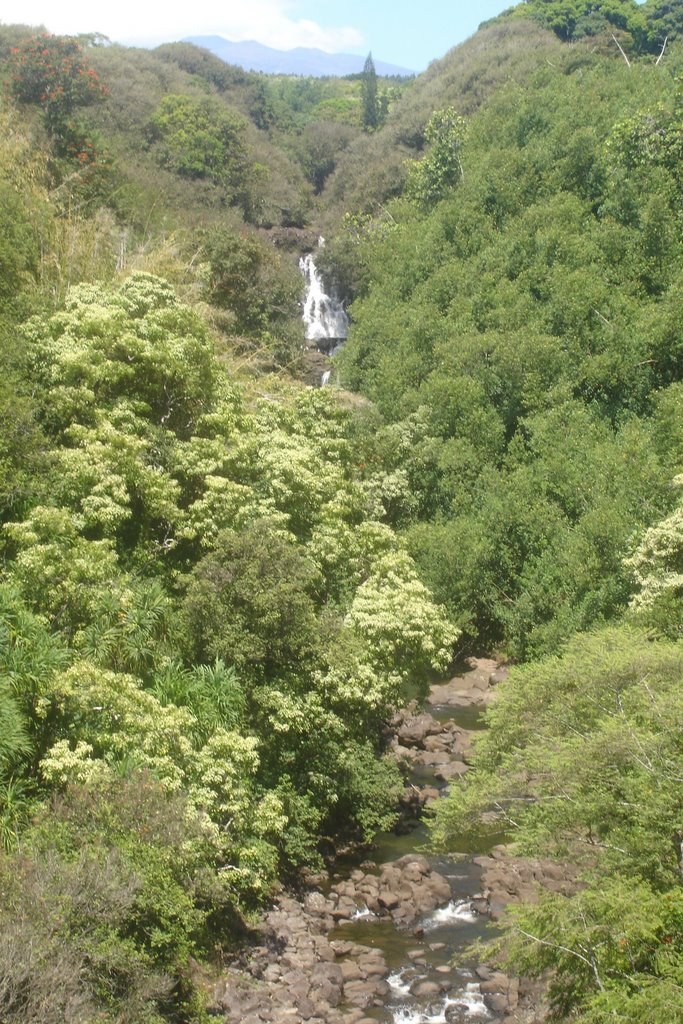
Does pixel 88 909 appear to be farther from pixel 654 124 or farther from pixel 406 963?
pixel 654 124

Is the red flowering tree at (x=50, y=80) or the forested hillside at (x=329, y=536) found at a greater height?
the red flowering tree at (x=50, y=80)

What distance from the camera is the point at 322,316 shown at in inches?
1969

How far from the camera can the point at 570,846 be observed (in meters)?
12.6

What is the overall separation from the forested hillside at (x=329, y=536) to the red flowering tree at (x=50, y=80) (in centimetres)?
17

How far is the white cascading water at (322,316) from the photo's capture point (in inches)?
1928

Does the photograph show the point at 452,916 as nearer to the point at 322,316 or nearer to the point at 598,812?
the point at 598,812

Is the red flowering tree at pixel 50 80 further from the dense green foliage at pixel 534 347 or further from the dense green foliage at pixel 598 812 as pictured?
the dense green foliage at pixel 598 812

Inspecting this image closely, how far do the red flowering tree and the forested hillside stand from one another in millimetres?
169

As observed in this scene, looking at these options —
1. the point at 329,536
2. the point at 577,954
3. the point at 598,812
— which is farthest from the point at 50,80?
the point at 577,954

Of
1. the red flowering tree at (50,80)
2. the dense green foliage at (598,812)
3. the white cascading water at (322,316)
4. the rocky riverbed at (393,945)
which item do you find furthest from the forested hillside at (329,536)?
the white cascading water at (322,316)

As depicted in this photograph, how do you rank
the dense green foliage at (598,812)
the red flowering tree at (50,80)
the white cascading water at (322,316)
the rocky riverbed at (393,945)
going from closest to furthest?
the dense green foliage at (598,812), the rocky riverbed at (393,945), the red flowering tree at (50,80), the white cascading water at (322,316)

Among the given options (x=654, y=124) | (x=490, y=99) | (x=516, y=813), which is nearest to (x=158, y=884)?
(x=516, y=813)

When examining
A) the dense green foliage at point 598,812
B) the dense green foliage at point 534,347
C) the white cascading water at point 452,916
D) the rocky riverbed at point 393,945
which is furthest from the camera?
the dense green foliage at point 534,347

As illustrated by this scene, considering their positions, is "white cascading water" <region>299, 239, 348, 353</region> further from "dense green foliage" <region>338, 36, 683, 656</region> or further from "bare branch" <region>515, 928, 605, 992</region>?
"bare branch" <region>515, 928, 605, 992</region>
